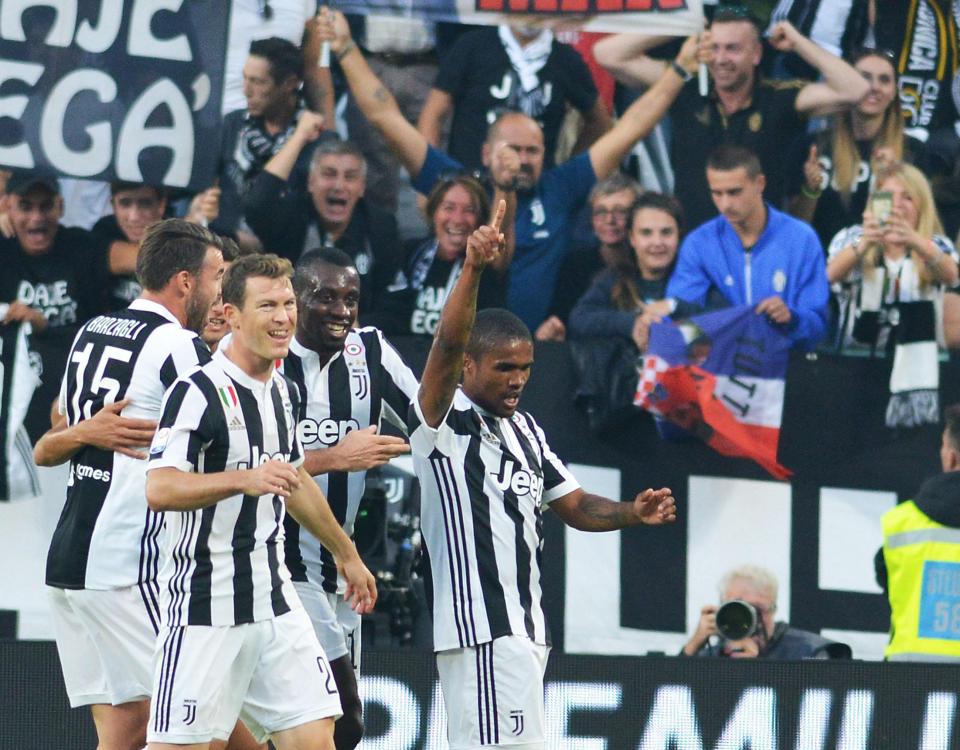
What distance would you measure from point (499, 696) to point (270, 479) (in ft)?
3.86

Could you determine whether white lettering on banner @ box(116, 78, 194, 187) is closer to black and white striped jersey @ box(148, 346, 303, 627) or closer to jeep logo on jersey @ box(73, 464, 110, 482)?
jeep logo on jersey @ box(73, 464, 110, 482)

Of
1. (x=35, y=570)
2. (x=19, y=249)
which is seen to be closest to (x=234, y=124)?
(x=19, y=249)

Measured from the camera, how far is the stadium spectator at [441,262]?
8062mm

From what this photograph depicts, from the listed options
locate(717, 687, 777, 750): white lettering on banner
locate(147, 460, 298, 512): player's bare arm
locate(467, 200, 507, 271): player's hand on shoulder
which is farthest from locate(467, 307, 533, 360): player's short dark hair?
locate(717, 687, 777, 750): white lettering on banner

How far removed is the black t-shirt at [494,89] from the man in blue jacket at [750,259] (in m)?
0.80

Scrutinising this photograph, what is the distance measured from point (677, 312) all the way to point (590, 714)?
222 cm

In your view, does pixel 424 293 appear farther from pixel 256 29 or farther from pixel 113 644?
pixel 113 644

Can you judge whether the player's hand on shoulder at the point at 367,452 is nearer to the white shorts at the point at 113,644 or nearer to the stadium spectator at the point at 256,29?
the white shorts at the point at 113,644

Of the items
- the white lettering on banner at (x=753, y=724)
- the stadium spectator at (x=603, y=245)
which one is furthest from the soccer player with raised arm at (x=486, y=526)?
the stadium spectator at (x=603, y=245)

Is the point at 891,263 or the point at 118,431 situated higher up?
the point at 891,263

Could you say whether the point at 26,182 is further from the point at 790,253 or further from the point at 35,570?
the point at 790,253

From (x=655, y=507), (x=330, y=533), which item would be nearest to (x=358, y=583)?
(x=330, y=533)

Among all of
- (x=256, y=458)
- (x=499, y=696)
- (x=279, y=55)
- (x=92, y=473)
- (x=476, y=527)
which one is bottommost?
(x=499, y=696)

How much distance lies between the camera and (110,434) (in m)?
5.04
